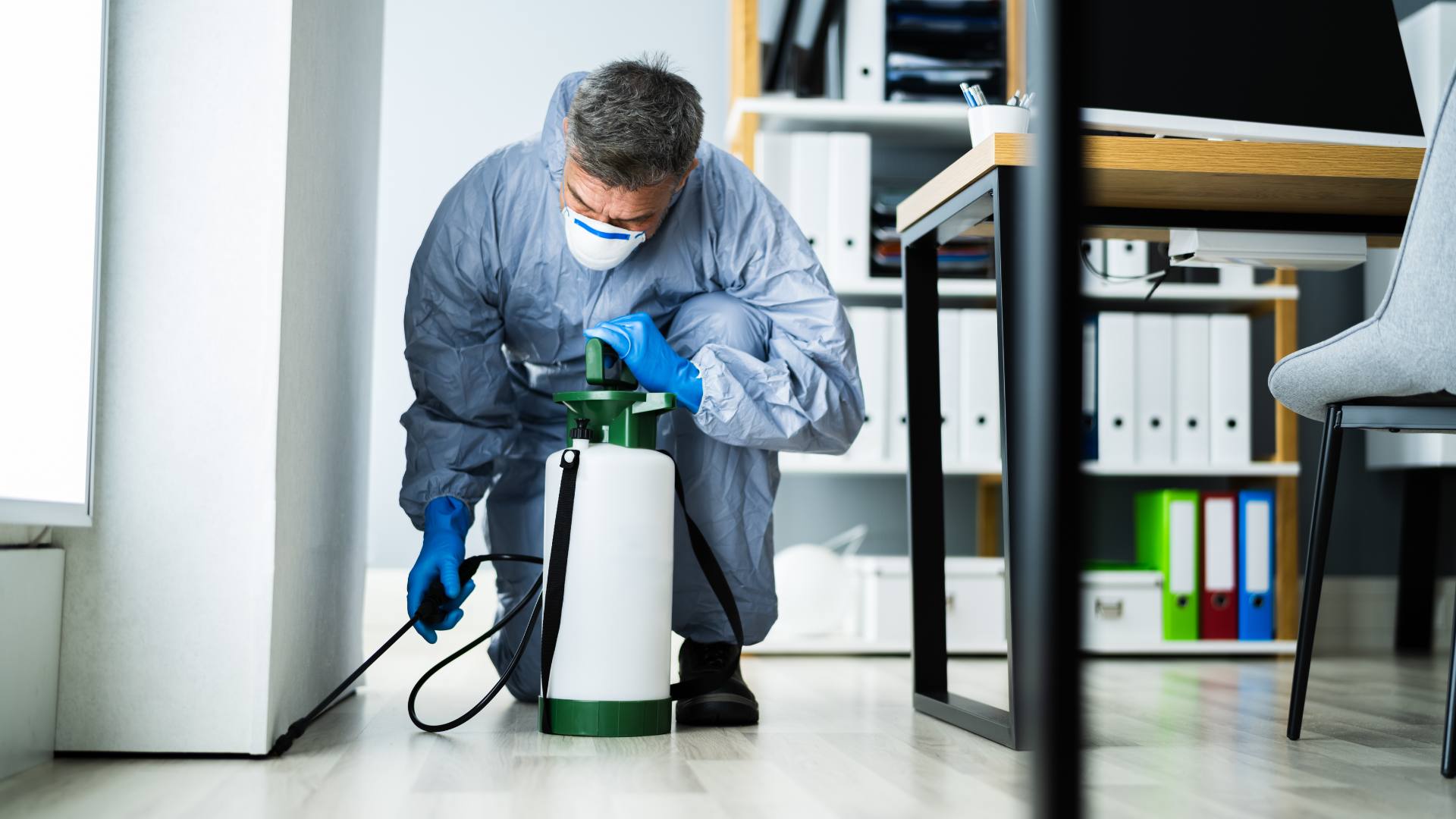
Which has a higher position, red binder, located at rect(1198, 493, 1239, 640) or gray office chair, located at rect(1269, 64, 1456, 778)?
gray office chair, located at rect(1269, 64, 1456, 778)

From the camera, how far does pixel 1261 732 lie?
4.74ft

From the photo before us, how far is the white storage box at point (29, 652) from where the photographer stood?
106cm

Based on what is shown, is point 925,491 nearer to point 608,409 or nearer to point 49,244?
point 608,409

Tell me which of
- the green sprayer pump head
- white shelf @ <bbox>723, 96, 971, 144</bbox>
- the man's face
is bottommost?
the green sprayer pump head

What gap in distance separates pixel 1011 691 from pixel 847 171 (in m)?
1.50

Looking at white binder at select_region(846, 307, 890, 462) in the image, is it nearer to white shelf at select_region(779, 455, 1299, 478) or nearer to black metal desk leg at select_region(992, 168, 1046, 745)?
white shelf at select_region(779, 455, 1299, 478)

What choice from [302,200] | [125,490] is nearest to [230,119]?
[302,200]

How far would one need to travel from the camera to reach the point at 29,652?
3.60 feet

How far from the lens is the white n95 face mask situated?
1.45 m

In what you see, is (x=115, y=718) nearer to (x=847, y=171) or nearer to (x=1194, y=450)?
(x=847, y=171)

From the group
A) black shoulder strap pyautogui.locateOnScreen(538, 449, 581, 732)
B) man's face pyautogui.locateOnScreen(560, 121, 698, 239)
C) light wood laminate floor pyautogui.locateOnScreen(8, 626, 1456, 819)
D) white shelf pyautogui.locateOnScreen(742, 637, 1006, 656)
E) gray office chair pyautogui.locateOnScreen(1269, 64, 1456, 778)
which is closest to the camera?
light wood laminate floor pyautogui.locateOnScreen(8, 626, 1456, 819)

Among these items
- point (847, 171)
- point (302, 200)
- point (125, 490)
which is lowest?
point (125, 490)

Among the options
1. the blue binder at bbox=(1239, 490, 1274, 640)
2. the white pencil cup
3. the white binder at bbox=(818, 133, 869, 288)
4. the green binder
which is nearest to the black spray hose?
the white pencil cup

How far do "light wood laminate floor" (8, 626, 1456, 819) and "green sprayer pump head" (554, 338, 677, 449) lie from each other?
0.33 metres
